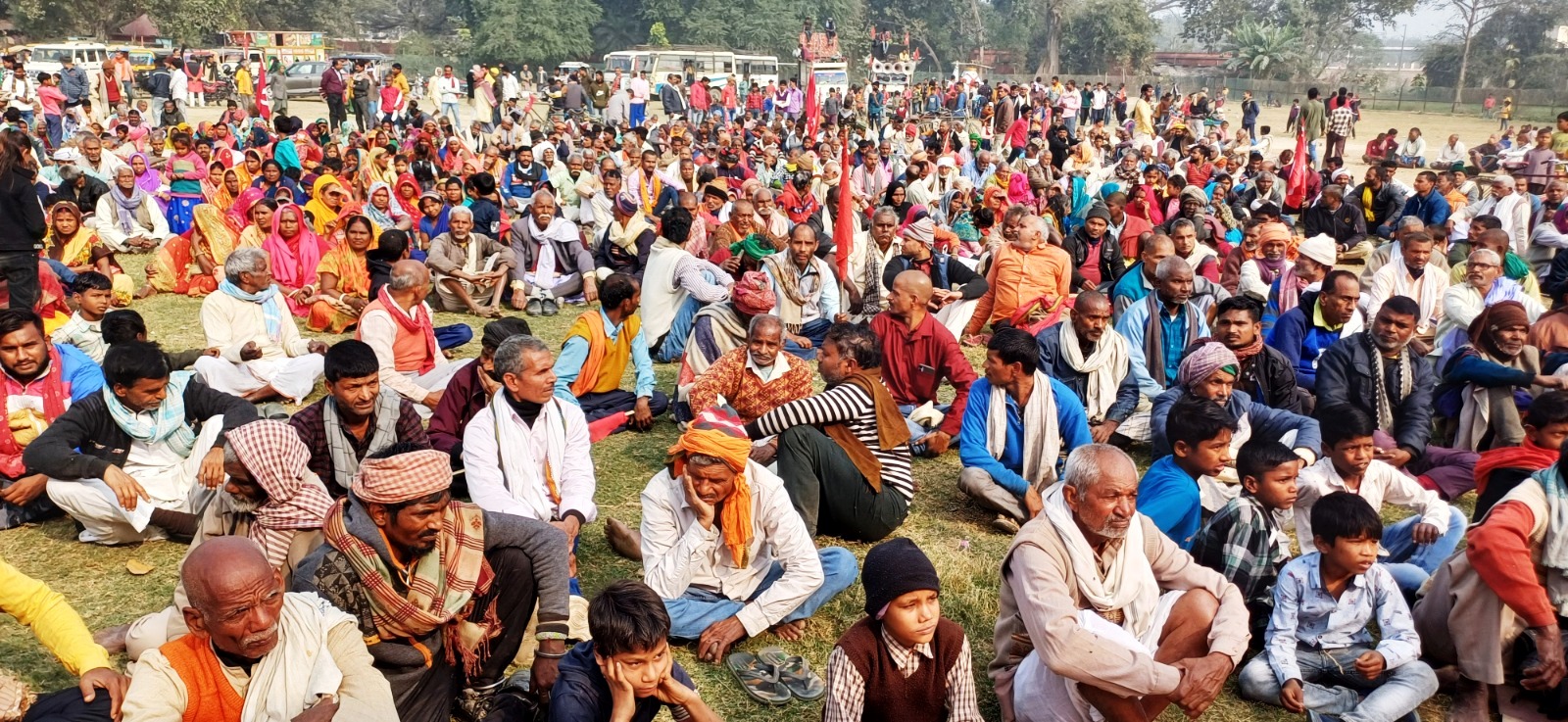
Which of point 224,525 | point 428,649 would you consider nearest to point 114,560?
point 224,525

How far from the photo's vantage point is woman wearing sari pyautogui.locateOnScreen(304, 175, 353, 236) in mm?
11045

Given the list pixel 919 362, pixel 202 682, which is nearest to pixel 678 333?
pixel 919 362

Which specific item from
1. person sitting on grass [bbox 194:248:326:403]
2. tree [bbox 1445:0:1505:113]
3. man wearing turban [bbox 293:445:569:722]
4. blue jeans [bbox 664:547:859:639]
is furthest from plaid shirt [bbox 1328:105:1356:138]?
tree [bbox 1445:0:1505:113]

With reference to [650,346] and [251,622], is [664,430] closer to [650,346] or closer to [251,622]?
[650,346]

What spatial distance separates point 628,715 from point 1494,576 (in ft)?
9.73

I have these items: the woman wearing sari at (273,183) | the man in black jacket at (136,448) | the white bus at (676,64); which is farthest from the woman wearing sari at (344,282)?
the white bus at (676,64)

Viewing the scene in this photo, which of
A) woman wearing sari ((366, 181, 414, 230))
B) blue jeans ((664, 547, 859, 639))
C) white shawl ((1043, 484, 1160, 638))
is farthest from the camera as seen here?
woman wearing sari ((366, 181, 414, 230))

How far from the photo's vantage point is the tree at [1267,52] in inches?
2144

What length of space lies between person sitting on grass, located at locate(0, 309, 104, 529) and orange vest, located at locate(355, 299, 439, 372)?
1735mm

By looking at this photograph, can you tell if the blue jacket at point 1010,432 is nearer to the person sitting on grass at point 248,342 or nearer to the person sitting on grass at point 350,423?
the person sitting on grass at point 350,423

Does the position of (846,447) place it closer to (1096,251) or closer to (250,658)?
(250,658)

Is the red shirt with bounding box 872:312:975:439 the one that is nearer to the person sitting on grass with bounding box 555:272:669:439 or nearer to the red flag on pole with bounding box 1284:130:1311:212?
the person sitting on grass with bounding box 555:272:669:439

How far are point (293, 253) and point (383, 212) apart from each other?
2241mm

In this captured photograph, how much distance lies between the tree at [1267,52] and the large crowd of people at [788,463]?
48158 mm
